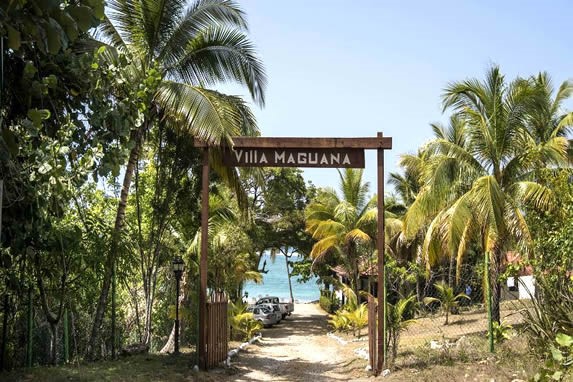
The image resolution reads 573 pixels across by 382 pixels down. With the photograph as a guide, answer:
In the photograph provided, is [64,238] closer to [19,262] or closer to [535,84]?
[19,262]

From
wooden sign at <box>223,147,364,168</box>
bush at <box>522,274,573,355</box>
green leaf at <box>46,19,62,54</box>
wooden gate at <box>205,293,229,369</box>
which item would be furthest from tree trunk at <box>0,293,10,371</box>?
bush at <box>522,274,573,355</box>

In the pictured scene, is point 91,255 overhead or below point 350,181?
below

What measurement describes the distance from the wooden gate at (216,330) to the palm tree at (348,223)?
43.9 ft

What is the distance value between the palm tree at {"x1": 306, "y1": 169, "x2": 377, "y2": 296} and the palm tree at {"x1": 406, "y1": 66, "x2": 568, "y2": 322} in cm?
1064

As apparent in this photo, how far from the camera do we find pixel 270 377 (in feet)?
40.7

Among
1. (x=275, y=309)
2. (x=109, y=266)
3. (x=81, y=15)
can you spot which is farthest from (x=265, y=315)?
(x=81, y=15)

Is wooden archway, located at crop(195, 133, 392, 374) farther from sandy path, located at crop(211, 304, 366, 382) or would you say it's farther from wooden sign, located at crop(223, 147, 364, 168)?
sandy path, located at crop(211, 304, 366, 382)

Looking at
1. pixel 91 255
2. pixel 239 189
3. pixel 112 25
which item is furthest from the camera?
pixel 239 189

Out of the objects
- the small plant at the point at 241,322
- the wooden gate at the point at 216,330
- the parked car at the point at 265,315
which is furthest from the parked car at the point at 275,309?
the wooden gate at the point at 216,330

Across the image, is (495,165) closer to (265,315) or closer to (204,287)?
(204,287)

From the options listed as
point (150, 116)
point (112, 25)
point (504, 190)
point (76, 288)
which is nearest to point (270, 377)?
point (76, 288)

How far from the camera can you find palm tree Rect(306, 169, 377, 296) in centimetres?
2697

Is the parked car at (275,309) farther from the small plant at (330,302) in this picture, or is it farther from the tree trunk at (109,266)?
the tree trunk at (109,266)

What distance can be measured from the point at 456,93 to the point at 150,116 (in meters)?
7.72
